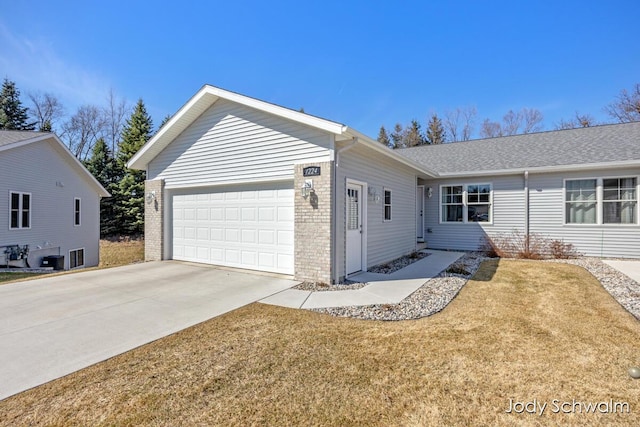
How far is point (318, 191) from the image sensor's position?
623cm

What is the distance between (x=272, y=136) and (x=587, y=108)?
86.6 ft

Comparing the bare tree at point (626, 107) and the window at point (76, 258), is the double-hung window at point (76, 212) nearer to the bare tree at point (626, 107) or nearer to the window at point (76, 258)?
the window at point (76, 258)

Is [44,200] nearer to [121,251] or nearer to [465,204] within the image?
[121,251]

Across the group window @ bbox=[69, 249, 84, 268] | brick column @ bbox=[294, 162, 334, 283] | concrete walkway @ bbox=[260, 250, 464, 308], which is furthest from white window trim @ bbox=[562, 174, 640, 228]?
window @ bbox=[69, 249, 84, 268]

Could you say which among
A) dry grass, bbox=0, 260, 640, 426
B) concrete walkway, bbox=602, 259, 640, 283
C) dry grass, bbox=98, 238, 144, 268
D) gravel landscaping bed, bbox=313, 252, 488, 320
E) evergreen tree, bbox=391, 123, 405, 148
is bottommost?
dry grass, bbox=98, 238, 144, 268

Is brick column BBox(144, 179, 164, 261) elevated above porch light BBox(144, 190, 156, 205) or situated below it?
below

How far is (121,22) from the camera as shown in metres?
9.20

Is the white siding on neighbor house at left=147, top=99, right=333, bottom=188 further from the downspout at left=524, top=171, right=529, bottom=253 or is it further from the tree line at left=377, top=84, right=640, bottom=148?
the tree line at left=377, top=84, right=640, bottom=148

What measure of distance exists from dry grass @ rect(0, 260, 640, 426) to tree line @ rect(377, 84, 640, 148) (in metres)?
23.7

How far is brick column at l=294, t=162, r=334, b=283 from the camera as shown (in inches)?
241

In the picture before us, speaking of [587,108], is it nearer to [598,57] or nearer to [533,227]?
[598,57]

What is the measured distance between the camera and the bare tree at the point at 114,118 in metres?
29.3

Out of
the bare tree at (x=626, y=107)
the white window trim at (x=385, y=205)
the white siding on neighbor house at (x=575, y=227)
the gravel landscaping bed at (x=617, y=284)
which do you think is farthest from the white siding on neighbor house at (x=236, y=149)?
the bare tree at (x=626, y=107)

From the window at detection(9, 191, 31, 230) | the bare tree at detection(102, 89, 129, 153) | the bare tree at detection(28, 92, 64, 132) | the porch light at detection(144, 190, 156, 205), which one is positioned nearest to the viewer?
the porch light at detection(144, 190, 156, 205)
